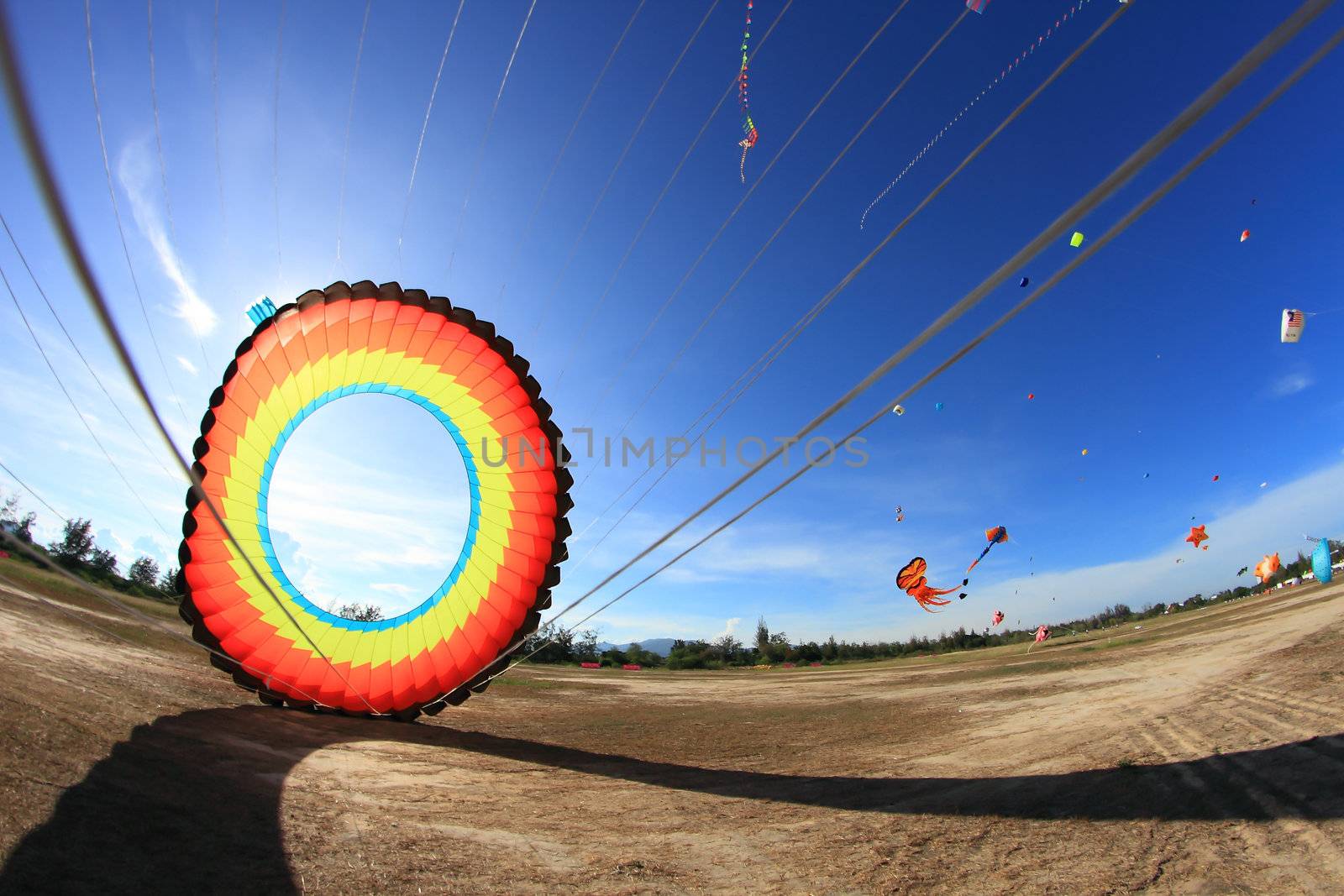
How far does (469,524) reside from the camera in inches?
358

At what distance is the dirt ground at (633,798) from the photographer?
4031 mm

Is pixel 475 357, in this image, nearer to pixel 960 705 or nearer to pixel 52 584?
pixel 960 705

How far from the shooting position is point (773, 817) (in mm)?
5848

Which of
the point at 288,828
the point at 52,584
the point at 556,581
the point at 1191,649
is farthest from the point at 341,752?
the point at 1191,649

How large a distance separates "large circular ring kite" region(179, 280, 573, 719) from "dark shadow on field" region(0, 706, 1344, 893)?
0.90m

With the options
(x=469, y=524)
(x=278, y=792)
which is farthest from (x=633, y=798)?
(x=469, y=524)

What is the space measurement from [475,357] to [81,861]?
6768mm

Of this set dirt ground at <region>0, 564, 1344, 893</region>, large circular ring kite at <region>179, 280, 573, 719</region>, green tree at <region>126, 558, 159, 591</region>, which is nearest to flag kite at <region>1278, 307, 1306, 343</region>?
dirt ground at <region>0, 564, 1344, 893</region>

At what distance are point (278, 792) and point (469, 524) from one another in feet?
14.5

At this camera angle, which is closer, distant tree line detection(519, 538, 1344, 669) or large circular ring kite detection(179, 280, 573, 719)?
large circular ring kite detection(179, 280, 573, 719)

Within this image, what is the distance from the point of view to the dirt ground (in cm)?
403

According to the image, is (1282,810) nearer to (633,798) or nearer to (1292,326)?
(633,798)

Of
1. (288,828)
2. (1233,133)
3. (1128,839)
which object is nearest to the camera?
(1233,133)

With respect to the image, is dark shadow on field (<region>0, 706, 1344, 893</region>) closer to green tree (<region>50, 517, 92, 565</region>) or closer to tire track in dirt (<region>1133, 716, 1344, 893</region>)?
tire track in dirt (<region>1133, 716, 1344, 893</region>)
